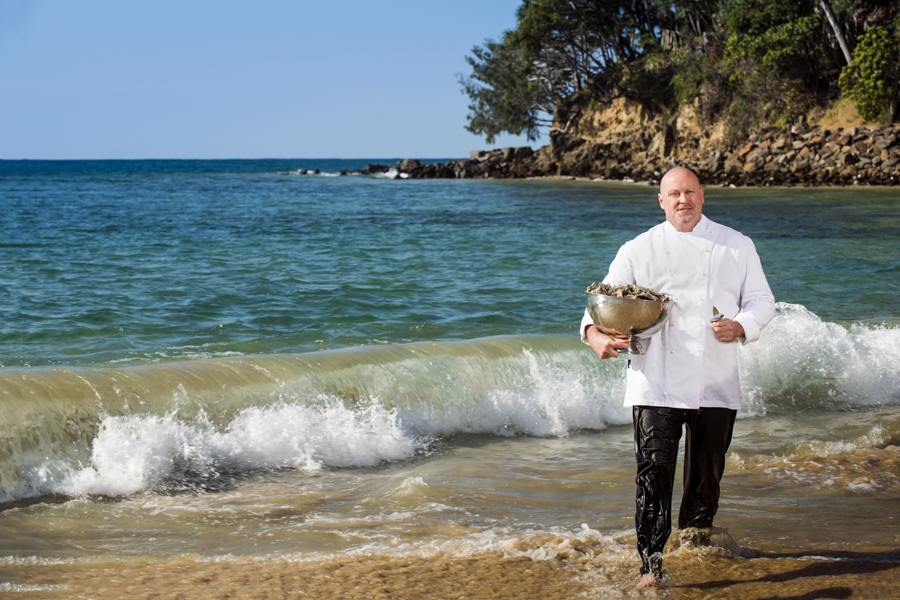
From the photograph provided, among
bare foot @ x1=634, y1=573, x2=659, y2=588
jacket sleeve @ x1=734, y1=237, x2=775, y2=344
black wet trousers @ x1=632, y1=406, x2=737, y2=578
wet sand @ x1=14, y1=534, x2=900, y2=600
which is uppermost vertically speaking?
jacket sleeve @ x1=734, y1=237, x2=775, y2=344

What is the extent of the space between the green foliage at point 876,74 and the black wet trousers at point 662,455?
31.7m

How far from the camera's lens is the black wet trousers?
3078mm

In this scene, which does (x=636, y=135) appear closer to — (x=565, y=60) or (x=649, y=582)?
(x=565, y=60)

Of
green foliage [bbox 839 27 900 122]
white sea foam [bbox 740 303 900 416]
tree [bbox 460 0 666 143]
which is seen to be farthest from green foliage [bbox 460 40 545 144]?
white sea foam [bbox 740 303 900 416]

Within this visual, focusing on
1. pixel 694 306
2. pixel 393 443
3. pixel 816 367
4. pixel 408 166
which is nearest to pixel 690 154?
pixel 408 166

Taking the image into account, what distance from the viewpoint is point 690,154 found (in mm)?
41062

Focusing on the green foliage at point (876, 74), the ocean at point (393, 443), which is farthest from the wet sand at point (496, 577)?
the green foliage at point (876, 74)

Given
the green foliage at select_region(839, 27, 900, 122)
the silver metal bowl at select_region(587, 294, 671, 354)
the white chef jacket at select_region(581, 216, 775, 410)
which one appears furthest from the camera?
the green foliage at select_region(839, 27, 900, 122)

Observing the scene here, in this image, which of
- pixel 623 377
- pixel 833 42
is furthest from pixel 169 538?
pixel 833 42

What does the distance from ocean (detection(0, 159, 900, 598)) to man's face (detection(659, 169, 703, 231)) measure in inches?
55.7

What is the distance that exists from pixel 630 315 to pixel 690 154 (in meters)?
40.7

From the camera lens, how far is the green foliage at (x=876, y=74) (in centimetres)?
2956

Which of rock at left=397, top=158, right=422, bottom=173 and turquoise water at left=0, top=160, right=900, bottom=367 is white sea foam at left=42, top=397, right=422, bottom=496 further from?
rock at left=397, top=158, right=422, bottom=173

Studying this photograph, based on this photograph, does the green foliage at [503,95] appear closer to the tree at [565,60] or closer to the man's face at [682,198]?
the tree at [565,60]
